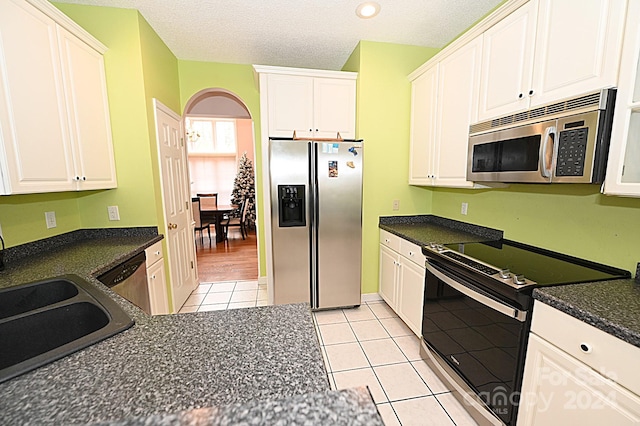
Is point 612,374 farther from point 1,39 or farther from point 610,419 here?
point 1,39

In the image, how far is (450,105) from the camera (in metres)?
2.25

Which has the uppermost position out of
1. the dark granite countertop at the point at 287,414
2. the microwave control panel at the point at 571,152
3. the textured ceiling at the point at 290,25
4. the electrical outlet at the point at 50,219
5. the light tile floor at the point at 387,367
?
the textured ceiling at the point at 290,25

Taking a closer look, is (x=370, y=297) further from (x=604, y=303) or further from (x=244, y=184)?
(x=244, y=184)

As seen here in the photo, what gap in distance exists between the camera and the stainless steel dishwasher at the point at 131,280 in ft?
5.46

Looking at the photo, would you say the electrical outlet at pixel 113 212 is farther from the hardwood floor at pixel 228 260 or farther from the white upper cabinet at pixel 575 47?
the white upper cabinet at pixel 575 47

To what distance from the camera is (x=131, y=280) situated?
1.87 m

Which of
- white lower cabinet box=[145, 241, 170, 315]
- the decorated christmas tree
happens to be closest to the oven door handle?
white lower cabinet box=[145, 241, 170, 315]

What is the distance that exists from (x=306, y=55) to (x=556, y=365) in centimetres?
335

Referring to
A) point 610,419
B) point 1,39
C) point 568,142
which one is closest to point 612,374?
point 610,419

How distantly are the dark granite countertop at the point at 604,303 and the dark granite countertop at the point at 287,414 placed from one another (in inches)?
40.5

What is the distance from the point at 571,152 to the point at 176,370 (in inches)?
73.6

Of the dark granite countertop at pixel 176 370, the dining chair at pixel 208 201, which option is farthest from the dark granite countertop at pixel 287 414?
the dining chair at pixel 208 201

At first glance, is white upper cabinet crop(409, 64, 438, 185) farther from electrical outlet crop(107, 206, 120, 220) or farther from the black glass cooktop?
electrical outlet crop(107, 206, 120, 220)

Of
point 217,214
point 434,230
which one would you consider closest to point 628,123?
point 434,230
